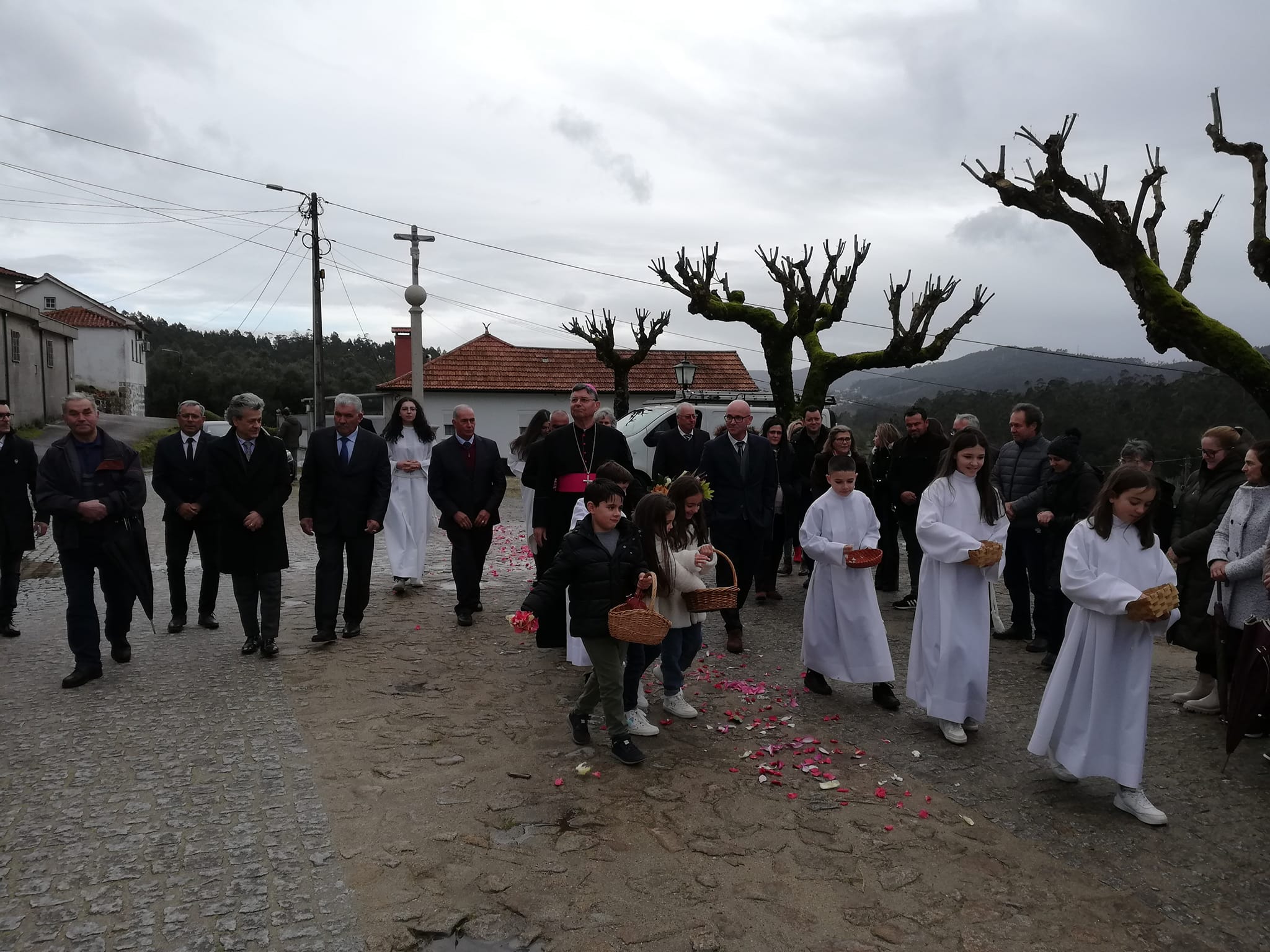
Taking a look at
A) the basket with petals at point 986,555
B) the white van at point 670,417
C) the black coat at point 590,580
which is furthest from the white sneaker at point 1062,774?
the white van at point 670,417

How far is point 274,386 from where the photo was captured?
62.1 meters

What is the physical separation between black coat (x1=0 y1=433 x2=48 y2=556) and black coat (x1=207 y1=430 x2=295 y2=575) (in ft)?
5.93

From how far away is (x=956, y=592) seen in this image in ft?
17.4

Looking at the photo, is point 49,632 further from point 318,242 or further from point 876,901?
point 318,242

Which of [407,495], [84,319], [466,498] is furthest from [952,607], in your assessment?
[84,319]

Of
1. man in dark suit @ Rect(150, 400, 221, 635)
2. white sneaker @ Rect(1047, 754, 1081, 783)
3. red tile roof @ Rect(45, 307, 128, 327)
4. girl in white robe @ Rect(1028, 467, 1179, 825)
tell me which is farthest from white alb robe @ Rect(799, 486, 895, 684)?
red tile roof @ Rect(45, 307, 128, 327)

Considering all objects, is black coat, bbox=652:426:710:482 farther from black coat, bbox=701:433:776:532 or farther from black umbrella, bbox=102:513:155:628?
black umbrella, bbox=102:513:155:628

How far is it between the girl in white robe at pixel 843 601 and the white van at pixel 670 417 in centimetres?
744

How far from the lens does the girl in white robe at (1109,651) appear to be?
4.31 metres

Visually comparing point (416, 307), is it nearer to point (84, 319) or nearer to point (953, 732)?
point (953, 732)

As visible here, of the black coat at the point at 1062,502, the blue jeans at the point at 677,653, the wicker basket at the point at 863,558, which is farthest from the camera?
the black coat at the point at 1062,502

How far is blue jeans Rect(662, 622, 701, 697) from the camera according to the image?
18.3 ft

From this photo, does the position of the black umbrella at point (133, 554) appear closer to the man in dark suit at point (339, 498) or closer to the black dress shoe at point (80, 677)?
the black dress shoe at point (80, 677)

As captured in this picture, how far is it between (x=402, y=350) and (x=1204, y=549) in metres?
39.2
